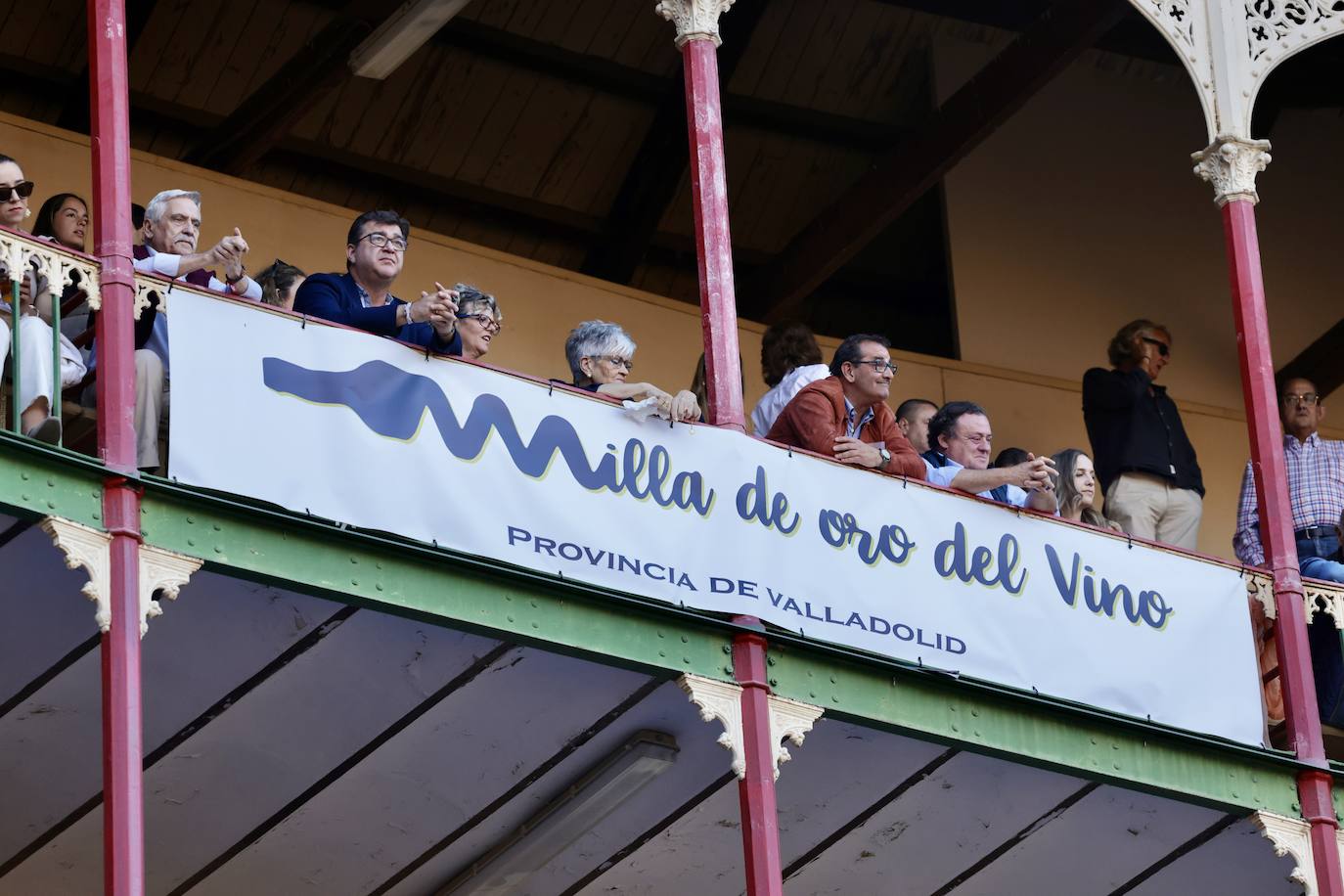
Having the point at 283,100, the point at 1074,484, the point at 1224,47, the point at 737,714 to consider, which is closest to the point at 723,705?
the point at 737,714

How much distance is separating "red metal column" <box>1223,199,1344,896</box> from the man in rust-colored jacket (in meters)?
1.87

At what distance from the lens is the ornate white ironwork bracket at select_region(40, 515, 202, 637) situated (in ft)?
29.9

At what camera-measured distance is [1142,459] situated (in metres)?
13.7

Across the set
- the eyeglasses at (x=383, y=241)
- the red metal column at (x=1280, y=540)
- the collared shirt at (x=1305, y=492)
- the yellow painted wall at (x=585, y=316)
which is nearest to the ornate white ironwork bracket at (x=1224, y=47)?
the red metal column at (x=1280, y=540)

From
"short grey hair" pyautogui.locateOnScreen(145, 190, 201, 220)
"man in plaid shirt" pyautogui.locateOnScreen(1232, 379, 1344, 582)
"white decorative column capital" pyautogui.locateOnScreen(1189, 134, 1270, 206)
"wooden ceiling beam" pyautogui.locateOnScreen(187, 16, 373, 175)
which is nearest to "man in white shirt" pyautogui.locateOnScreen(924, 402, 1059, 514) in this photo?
"man in plaid shirt" pyautogui.locateOnScreen(1232, 379, 1344, 582)

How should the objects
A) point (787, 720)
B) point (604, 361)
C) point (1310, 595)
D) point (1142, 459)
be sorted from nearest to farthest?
point (787, 720), point (604, 361), point (1310, 595), point (1142, 459)

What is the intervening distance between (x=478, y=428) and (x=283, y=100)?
516 centimetres

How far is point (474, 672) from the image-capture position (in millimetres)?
10492

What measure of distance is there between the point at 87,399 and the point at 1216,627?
497cm

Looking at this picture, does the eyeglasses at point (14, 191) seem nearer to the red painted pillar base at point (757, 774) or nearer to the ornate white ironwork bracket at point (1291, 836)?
the red painted pillar base at point (757, 774)

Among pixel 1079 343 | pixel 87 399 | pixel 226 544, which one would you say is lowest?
pixel 226 544

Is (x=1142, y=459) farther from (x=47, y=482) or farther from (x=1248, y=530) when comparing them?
(x=47, y=482)

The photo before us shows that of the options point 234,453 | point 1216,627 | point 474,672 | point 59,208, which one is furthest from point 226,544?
point 1216,627

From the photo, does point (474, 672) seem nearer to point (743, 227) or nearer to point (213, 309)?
point (213, 309)
